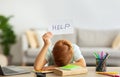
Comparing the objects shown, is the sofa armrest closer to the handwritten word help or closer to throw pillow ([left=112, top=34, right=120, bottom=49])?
throw pillow ([left=112, top=34, right=120, bottom=49])

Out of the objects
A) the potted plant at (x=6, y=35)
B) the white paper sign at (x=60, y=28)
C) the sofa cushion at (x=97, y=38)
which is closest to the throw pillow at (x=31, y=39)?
the potted plant at (x=6, y=35)

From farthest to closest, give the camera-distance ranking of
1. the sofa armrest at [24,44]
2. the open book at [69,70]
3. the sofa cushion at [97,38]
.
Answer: the sofa cushion at [97,38] → the sofa armrest at [24,44] → the open book at [69,70]

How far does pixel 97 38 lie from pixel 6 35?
1.70 meters

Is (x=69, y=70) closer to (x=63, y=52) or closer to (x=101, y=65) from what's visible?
(x=63, y=52)

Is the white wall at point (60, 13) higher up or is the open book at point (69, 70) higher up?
the white wall at point (60, 13)

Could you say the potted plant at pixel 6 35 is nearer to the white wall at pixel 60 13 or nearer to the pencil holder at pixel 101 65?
the white wall at pixel 60 13

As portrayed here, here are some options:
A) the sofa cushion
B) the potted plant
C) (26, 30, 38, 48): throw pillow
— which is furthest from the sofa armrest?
the sofa cushion

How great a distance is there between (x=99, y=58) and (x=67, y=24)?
31 cm

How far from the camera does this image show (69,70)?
1.52m

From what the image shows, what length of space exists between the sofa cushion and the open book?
3.08 metres

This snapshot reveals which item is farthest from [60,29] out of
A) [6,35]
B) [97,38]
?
[6,35]

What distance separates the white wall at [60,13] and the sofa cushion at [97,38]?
271 mm

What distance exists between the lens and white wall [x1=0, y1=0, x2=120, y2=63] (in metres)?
4.87

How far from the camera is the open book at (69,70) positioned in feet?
4.93
